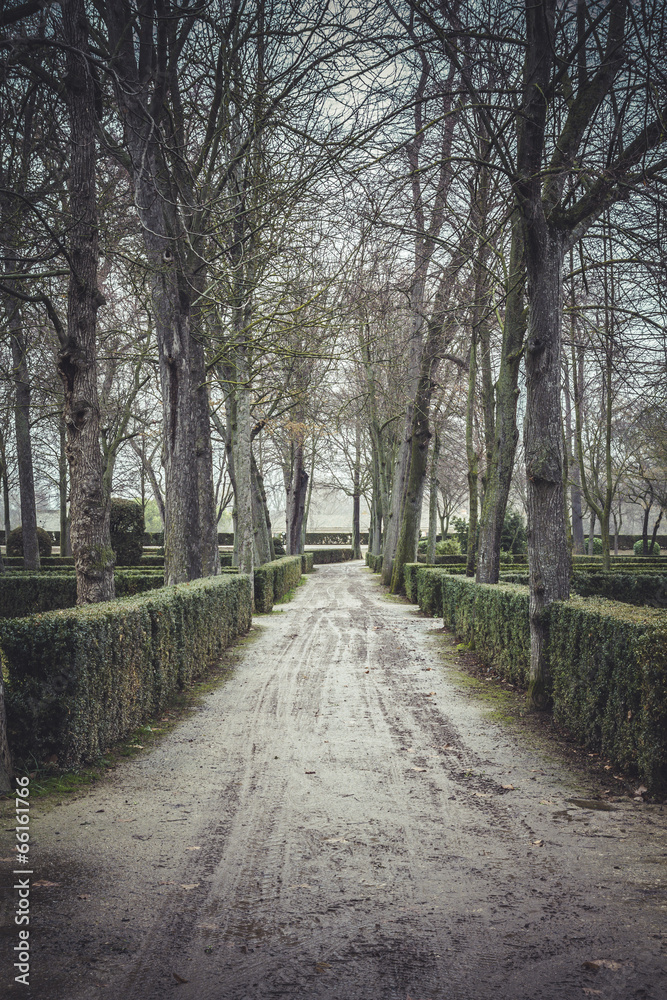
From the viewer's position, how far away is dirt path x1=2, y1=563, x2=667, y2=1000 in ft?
8.88

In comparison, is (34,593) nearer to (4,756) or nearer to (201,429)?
(201,429)

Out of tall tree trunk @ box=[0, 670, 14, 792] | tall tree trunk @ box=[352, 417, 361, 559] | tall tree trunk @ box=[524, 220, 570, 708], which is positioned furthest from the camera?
tall tree trunk @ box=[352, 417, 361, 559]

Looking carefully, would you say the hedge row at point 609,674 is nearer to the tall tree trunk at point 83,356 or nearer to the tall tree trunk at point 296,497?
the tall tree trunk at point 83,356

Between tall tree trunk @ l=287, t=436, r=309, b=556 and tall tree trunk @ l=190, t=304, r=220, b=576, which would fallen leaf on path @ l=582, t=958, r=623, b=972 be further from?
tall tree trunk @ l=287, t=436, r=309, b=556

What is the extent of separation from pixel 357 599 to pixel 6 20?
16522 mm

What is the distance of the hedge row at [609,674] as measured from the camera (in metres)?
4.60

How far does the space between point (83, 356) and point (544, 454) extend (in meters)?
5.18

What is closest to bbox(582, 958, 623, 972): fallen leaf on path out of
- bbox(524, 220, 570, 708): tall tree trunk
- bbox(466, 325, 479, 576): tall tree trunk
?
bbox(524, 220, 570, 708): tall tree trunk

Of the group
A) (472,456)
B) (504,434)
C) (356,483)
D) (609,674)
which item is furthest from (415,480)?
(356,483)

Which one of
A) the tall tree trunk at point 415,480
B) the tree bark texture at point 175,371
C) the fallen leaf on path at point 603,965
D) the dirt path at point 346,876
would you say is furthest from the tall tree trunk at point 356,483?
the fallen leaf on path at point 603,965

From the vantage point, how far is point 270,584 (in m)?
17.7

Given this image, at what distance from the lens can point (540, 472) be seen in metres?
7.08

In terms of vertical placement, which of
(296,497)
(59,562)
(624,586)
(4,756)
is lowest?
(624,586)

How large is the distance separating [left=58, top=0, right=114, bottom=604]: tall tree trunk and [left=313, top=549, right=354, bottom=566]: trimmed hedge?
3807 cm
